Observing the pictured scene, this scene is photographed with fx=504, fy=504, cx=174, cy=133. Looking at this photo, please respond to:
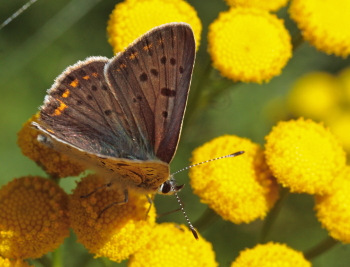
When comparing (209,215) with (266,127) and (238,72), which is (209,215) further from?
(266,127)

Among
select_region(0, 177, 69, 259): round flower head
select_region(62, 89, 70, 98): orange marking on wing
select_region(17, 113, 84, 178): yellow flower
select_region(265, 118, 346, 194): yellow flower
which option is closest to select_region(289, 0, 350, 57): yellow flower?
select_region(265, 118, 346, 194): yellow flower

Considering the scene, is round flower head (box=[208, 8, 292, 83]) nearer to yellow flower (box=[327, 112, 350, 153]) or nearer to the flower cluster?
yellow flower (box=[327, 112, 350, 153])

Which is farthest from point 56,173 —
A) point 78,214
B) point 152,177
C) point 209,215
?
point 209,215

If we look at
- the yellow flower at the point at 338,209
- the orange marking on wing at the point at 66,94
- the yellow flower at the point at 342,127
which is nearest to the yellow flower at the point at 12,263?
the orange marking on wing at the point at 66,94

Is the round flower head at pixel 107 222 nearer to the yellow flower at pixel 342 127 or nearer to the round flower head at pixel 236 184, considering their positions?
the round flower head at pixel 236 184

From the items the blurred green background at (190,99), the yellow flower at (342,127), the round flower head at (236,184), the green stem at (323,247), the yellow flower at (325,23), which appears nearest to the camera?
the round flower head at (236,184)

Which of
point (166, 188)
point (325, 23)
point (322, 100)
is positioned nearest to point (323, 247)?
point (166, 188)
